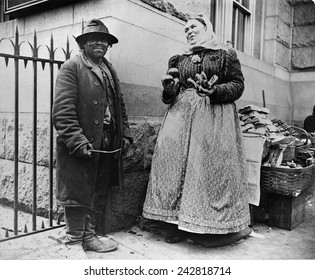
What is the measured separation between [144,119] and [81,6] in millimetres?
1209

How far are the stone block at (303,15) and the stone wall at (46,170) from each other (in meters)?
4.75

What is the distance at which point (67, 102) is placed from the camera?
2.56 m

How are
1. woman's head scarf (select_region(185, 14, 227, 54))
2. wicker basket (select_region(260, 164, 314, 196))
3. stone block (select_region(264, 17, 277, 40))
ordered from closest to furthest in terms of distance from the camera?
woman's head scarf (select_region(185, 14, 227, 54))
wicker basket (select_region(260, 164, 314, 196))
stone block (select_region(264, 17, 277, 40))

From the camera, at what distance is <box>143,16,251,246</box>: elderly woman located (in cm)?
284

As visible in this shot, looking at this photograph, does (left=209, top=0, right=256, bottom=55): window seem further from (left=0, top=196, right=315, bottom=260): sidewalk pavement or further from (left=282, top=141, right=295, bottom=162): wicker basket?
(left=0, top=196, right=315, bottom=260): sidewalk pavement

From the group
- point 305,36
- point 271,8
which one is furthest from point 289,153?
point 305,36

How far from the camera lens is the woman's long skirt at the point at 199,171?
9.32 ft

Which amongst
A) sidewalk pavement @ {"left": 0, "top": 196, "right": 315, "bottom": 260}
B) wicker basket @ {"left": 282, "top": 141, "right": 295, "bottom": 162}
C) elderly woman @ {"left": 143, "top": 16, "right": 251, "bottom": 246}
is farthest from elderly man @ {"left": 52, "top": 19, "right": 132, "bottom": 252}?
wicker basket @ {"left": 282, "top": 141, "right": 295, "bottom": 162}

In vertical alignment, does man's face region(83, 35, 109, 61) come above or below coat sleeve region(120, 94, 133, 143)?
above

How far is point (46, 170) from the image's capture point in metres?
3.45

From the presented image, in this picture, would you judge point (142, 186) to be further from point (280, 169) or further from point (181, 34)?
point (181, 34)

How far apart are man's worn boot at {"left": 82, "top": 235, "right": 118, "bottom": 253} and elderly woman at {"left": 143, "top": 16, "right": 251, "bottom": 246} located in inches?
16.3

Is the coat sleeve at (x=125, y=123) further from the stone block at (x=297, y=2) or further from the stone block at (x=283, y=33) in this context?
the stone block at (x=297, y=2)
